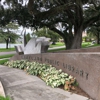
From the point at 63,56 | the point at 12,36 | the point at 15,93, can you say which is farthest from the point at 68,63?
the point at 12,36

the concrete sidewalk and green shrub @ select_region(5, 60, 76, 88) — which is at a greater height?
green shrub @ select_region(5, 60, 76, 88)

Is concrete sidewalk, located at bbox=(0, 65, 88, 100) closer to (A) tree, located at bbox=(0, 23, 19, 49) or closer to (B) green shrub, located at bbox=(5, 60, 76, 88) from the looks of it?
(B) green shrub, located at bbox=(5, 60, 76, 88)

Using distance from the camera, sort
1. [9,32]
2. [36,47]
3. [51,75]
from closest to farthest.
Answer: [51,75] < [36,47] < [9,32]

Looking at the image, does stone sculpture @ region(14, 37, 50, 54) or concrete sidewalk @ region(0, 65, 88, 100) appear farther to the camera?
stone sculpture @ region(14, 37, 50, 54)

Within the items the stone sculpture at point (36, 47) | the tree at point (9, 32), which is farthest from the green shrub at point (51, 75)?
the tree at point (9, 32)

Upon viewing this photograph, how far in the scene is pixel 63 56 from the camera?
18.8 feet

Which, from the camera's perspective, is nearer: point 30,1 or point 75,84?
point 75,84

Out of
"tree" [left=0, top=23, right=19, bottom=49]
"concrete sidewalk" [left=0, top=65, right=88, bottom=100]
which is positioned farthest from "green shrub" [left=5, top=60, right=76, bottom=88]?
"tree" [left=0, top=23, right=19, bottom=49]

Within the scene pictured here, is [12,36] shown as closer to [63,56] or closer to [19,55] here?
[19,55]

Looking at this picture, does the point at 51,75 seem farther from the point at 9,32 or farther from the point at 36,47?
the point at 9,32

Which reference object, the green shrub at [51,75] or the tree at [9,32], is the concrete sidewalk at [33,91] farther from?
the tree at [9,32]

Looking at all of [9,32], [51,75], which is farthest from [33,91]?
[9,32]

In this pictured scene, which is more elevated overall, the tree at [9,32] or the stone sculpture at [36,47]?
the tree at [9,32]

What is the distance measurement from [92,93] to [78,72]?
94 cm
